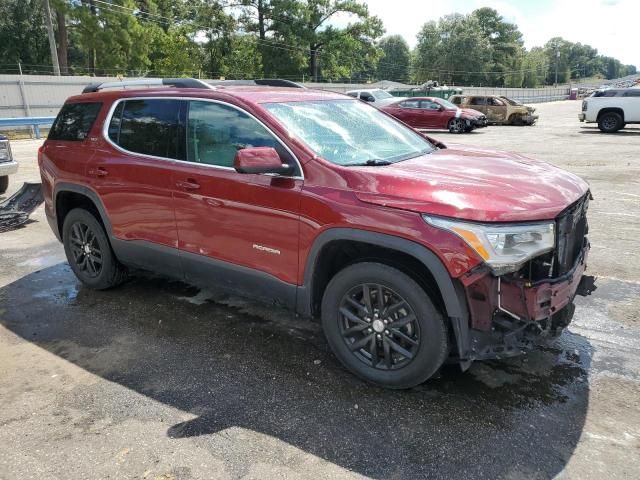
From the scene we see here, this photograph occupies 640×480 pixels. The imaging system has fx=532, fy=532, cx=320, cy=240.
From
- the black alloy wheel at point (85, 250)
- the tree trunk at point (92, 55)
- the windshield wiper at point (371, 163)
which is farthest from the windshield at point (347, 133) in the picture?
the tree trunk at point (92, 55)

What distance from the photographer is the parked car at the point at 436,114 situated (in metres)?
22.2

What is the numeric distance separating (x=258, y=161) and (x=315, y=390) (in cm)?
145

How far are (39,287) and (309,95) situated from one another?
3285 millimetres

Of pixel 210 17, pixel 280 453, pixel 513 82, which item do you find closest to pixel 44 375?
pixel 280 453

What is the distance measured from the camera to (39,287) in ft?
17.1

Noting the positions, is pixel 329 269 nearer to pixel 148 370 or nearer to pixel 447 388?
pixel 447 388

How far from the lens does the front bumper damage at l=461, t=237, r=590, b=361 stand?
279 cm

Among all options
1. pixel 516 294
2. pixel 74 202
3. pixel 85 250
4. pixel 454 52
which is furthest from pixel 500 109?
pixel 454 52

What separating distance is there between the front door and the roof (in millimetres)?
92

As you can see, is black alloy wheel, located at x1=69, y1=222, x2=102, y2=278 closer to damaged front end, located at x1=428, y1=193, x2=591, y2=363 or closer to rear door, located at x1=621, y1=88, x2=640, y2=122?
damaged front end, located at x1=428, y1=193, x2=591, y2=363

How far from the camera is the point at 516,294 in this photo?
2799 millimetres

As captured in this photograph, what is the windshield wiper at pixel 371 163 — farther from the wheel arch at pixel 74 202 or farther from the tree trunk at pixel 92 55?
the tree trunk at pixel 92 55

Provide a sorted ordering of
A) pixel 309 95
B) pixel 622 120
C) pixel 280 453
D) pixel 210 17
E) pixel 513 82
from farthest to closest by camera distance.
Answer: pixel 513 82, pixel 210 17, pixel 622 120, pixel 309 95, pixel 280 453

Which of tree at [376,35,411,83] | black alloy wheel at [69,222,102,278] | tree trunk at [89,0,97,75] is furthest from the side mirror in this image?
tree at [376,35,411,83]
